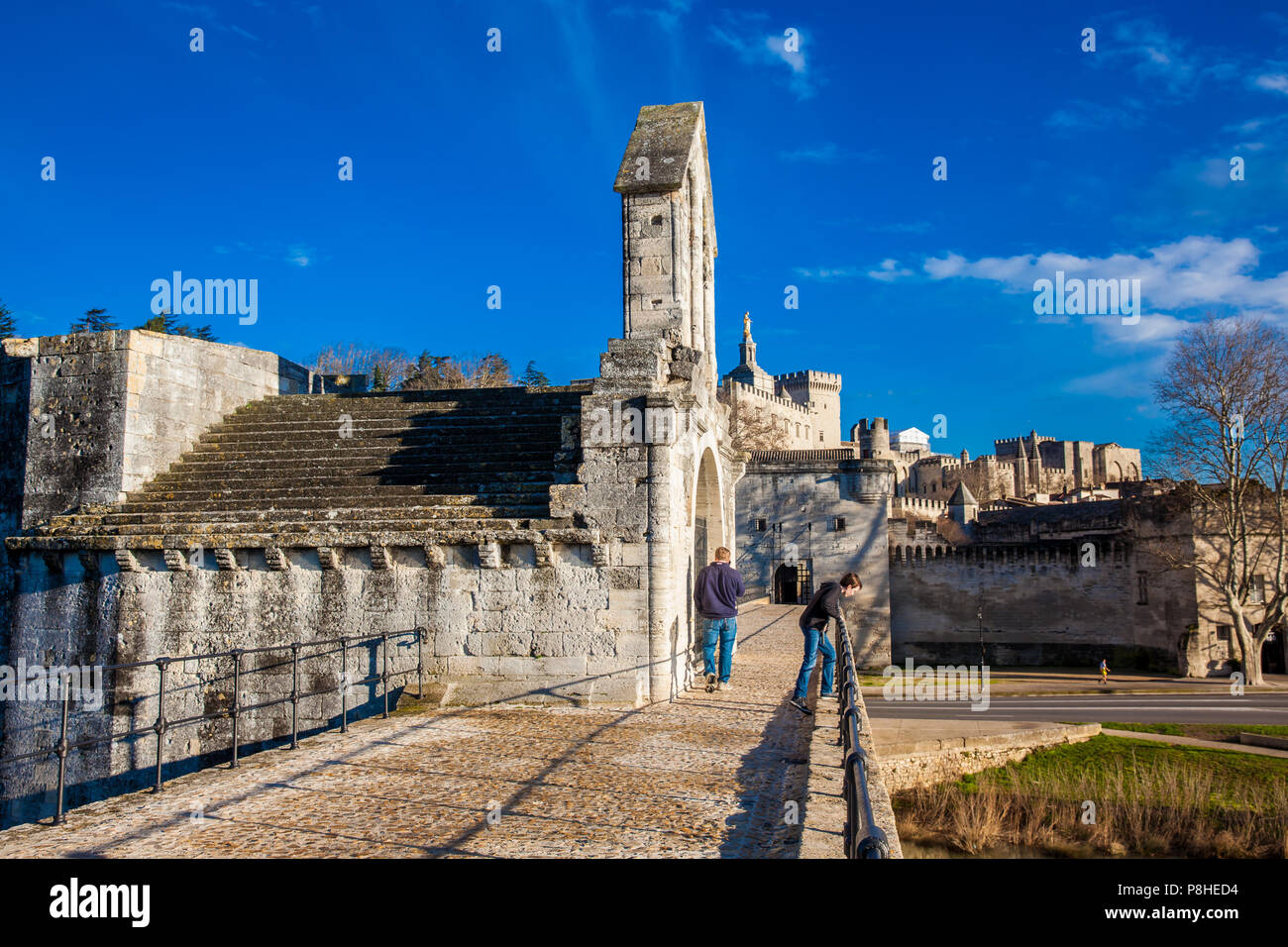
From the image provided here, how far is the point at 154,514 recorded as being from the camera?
431 inches

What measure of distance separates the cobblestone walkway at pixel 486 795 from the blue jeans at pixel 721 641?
1528 mm

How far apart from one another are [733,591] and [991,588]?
34.1 metres

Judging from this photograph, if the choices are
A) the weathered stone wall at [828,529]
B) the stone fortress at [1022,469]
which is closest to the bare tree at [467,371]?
the weathered stone wall at [828,529]

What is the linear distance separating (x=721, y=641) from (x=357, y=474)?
5322 millimetres

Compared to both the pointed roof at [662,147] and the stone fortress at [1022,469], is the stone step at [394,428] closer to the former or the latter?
the pointed roof at [662,147]

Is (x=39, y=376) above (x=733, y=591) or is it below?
above

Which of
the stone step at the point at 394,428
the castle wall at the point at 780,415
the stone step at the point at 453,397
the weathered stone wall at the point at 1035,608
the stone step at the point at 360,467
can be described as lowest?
the weathered stone wall at the point at 1035,608

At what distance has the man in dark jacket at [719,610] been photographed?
10398 mm

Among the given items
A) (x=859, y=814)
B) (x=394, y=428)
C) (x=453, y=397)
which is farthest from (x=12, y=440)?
(x=859, y=814)

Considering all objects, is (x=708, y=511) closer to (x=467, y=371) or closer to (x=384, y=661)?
(x=384, y=661)

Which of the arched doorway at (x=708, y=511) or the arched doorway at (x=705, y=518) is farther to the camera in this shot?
the arched doorway at (x=708, y=511)
